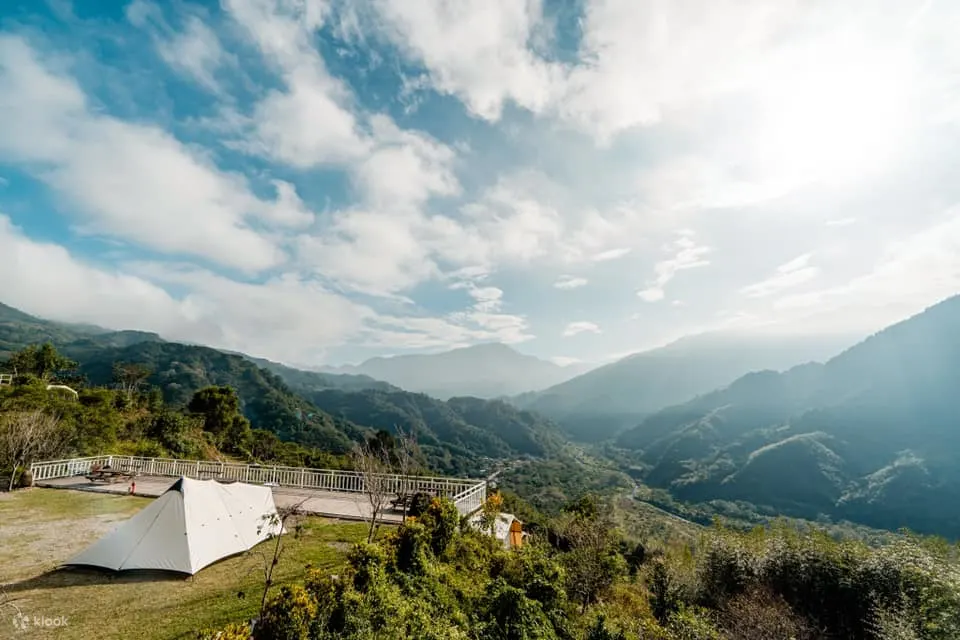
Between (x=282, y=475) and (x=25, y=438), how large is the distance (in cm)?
1010

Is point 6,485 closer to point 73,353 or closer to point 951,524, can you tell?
point 951,524

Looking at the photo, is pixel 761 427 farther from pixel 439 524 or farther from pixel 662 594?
pixel 439 524

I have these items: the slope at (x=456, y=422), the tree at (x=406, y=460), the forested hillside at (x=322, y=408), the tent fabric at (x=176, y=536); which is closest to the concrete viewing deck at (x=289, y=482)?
the tree at (x=406, y=460)

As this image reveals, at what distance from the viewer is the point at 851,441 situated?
87.9 m

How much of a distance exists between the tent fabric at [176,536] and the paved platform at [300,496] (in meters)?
2.90

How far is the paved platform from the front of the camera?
12.6 m

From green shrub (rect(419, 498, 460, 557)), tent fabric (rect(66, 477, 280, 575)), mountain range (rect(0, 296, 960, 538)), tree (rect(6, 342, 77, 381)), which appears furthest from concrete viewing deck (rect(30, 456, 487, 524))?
tree (rect(6, 342, 77, 381))

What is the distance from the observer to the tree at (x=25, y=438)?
52.0 ft

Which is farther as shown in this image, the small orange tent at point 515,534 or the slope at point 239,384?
the slope at point 239,384

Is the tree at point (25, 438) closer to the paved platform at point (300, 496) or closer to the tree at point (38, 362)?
the paved platform at point (300, 496)

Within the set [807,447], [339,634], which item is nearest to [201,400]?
[339,634]

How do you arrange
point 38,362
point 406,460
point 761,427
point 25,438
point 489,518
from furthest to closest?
point 761,427 → point 38,362 → point 25,438 → point 406,460 → point 489,518

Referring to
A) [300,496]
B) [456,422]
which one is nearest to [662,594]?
[300,496]

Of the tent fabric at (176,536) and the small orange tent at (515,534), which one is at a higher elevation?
the tent fabric at (176,536)
